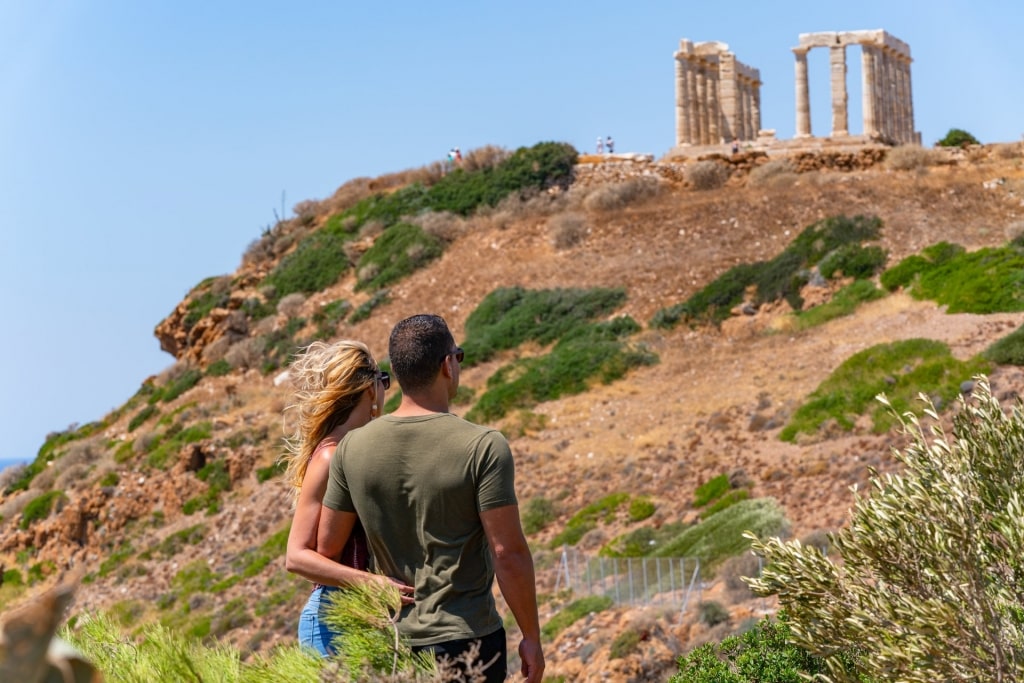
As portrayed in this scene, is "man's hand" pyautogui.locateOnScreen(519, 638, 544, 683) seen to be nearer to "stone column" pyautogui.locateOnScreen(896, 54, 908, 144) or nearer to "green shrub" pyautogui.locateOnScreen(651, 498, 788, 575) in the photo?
"green shrub" pyautogui.locateOnScreen(651, 498, 788, 575)

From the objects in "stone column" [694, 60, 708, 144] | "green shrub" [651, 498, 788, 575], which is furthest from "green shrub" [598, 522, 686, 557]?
"stone column" [694, 60, 708, 144]

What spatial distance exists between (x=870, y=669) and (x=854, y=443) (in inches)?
465

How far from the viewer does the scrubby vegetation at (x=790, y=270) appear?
2616 centimetres

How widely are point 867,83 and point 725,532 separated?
30.4 metres

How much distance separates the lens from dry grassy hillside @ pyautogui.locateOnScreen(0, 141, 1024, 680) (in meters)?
17.4

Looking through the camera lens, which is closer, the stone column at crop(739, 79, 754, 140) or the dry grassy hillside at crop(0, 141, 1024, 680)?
the dry grassy hillside at crop(0, 141, 1024, 680)

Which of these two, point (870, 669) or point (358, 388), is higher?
point (358, 388)

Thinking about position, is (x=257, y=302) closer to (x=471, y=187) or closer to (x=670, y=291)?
(x=471, y=187)

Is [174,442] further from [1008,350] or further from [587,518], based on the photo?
[1008,350]

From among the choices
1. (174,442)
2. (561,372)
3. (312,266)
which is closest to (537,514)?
(561,372)

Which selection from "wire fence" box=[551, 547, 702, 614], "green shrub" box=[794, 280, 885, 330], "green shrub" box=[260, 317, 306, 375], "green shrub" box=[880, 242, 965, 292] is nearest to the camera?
"wire fence" box=[551, 547, 702, 614]

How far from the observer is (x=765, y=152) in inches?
1469

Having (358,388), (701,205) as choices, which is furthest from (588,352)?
(358,388)

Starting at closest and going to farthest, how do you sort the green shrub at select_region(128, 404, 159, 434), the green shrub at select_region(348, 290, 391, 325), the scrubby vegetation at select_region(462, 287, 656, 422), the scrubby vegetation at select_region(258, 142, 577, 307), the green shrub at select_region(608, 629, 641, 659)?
the green shrub at select_region(608, 629, 641, 659) < the scrubby vegetation at select_region(462, 287, 656, 422) < the green shrub at select_region(348, 290, 391, 325) < the green shrub at select_region(128, 404, 159, 434) < the scrubby vegetation at select_region(258, 142, 577, 307)
